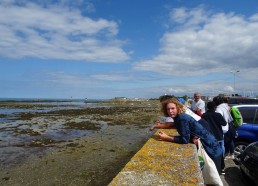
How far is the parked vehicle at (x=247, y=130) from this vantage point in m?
8.79

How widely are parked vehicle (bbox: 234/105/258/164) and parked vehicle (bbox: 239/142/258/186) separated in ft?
7.41

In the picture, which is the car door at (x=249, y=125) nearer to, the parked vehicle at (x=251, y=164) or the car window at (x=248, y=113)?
the car window at (x=248, y=113)

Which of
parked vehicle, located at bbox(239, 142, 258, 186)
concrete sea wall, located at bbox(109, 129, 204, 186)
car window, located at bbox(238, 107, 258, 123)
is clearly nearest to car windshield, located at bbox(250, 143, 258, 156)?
parked vehicle, located at bbox(239, 142, 258, 186)

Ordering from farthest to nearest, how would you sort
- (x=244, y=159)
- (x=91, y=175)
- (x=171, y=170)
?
(x=91, y=175) → (x=244, y=159) → (x=171, y=170)

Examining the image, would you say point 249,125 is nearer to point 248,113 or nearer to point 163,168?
point 248,113

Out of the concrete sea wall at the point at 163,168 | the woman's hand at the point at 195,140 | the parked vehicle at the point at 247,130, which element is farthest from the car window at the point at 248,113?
the concrete sea wall at the point at 163,168

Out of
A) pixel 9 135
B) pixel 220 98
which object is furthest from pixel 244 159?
pixel 9 135

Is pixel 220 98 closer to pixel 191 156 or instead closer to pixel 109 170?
pixel 109 170

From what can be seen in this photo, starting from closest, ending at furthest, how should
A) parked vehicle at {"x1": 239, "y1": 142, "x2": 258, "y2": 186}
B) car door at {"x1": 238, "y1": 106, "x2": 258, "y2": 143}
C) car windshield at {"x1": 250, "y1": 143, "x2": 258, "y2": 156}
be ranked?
parked vehicle at {"x1": 239, "y1": 142, "x2": 258, "y2": 186}, car windshield at {"x1": 250, "y1": 143, "x2": 258, "y2": 156}, car door at {"x1": 238, "y1": 106, "x2": 258, "y2": 143}

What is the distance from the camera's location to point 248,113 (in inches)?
364

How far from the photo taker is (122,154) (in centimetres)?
1277

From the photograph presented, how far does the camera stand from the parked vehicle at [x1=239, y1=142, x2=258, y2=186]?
590cm

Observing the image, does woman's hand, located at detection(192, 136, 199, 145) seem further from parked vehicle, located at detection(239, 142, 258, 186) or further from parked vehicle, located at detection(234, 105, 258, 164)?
parked vehicle, located at detection(234, 105, 258, 164)

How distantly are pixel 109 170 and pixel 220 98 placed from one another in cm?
449
